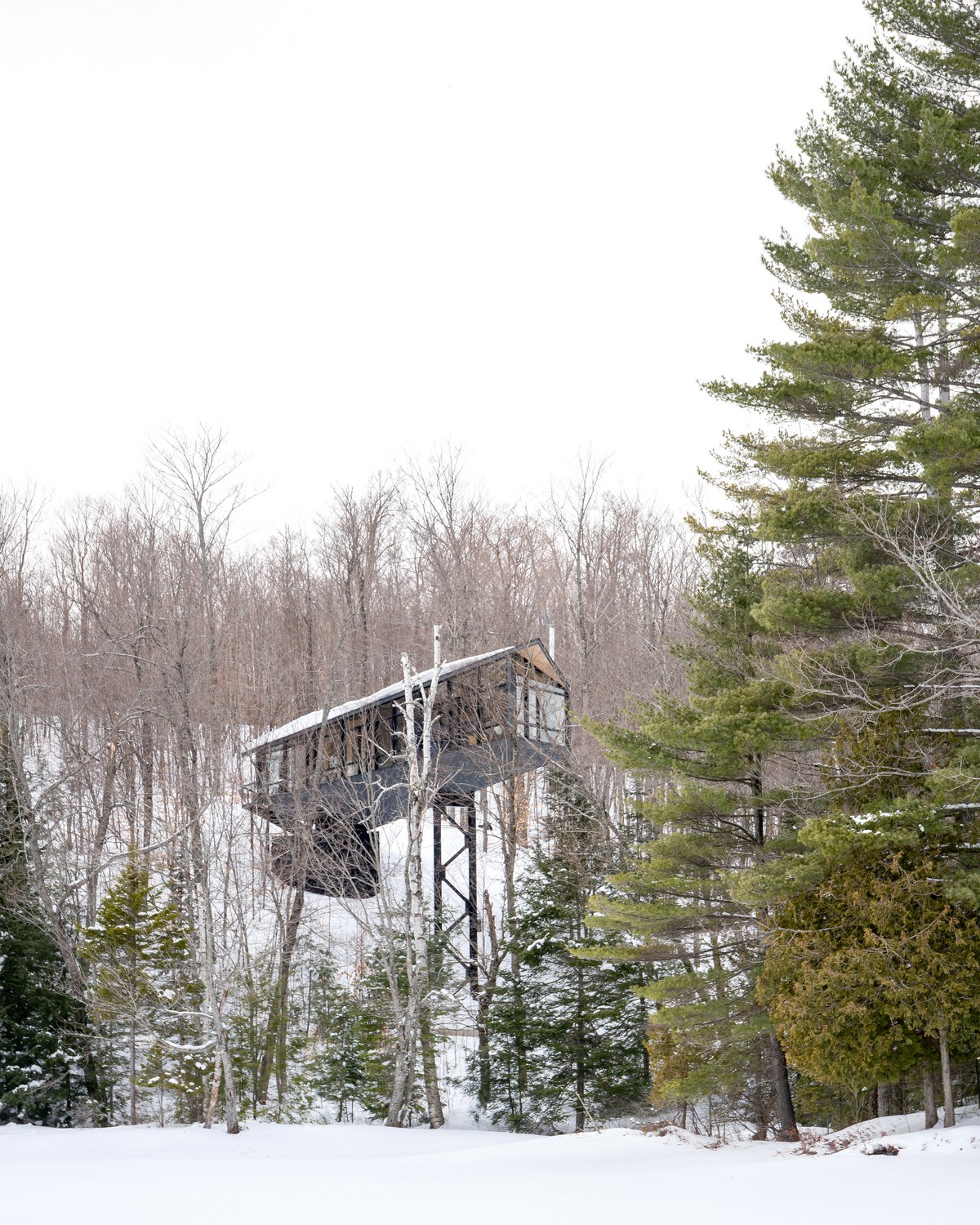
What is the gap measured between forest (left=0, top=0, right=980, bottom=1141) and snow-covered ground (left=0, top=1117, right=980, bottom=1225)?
3.81 ft

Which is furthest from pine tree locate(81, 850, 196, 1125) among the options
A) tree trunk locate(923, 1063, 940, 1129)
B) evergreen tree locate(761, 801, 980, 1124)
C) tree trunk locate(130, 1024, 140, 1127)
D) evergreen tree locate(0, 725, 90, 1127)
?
tree trunk locate(923, 1063, 940, 1129)

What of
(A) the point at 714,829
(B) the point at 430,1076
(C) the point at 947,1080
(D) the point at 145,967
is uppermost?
(A) the point at 714,829

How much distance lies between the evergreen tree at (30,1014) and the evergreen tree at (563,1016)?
276 inches

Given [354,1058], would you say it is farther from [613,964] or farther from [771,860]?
[771,860]

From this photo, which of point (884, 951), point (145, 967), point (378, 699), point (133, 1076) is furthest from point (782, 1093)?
point (378, 699)

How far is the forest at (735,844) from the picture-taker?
10.4 meters

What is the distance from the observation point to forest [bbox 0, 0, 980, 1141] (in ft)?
34.2

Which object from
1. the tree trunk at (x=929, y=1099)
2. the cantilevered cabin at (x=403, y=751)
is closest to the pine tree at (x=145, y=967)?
the cantilevered cabin at (x=403, y=751)

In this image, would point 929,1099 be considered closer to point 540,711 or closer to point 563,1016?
point 563,1016

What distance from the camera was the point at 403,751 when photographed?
828 inches

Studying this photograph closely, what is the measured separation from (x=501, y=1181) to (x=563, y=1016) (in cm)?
719

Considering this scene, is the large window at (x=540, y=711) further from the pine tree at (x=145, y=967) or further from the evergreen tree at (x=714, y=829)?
the pine tree at (x=145, y=967)

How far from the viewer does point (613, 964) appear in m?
17.7

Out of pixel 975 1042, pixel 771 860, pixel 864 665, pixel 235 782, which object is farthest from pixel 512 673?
pixel 975 1042
